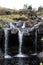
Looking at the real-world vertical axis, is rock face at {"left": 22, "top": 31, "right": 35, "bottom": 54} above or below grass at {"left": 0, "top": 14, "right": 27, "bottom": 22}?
below

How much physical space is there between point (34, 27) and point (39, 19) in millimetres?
203

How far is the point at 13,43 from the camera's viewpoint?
4332 mm

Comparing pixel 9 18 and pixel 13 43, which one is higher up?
pixel 9 18

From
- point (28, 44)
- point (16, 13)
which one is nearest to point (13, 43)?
point (28, 44)

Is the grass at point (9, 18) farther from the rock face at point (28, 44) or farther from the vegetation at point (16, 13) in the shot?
the rock face at point (28, 44)

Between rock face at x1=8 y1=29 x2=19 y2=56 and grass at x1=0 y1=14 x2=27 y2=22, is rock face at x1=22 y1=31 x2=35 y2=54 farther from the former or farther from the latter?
grass at x1=0 y1=14 x2=27 y2=22

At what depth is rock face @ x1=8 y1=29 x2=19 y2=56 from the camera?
4.29 meters

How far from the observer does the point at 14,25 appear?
171 inches

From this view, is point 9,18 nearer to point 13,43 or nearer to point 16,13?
point 16,13

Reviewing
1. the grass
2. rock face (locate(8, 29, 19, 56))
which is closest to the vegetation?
the grass

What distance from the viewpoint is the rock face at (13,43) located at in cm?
429

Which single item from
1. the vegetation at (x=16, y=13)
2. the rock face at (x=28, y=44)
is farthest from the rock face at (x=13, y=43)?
the vegetation at (x=16, y=13)

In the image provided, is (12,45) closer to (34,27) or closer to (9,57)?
(9,57)

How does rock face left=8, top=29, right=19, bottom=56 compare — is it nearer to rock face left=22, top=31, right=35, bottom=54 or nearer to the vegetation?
rock face left=22, top=31, right=35, bottom=54
